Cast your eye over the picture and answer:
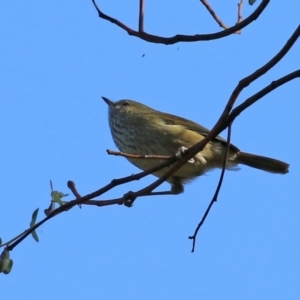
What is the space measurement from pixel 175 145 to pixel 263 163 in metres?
0.83

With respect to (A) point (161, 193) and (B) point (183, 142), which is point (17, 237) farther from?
(B) point (183, 142)

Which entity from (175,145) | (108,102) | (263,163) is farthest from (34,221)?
(108,102)

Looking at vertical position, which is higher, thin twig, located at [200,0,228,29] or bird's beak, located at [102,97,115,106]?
bird's beak, located at [102,97,115,106]

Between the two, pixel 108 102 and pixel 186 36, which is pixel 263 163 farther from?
pixel 186 36

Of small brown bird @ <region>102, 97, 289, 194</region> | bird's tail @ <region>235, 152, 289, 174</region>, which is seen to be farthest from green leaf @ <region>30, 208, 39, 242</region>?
bird's tail @ <region>235, 152, 289, 174</region>

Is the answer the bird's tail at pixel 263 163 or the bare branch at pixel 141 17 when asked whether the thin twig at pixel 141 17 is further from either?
the bird's tail at pixel 263 163

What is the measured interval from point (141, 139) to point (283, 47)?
151 inches

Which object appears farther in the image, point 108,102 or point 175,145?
point 108,102

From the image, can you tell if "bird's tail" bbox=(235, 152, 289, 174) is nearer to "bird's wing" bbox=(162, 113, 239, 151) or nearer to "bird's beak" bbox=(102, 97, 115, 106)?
"bird's wing" bbox=(162, 113, 239, 151)

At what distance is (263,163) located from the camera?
6.66 meters

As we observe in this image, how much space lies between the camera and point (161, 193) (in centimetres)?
594

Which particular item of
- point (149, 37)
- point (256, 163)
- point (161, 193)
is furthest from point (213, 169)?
point (149, 37)

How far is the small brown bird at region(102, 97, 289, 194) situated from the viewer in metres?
6.54

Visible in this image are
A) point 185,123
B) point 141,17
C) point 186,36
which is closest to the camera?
point 186,36
